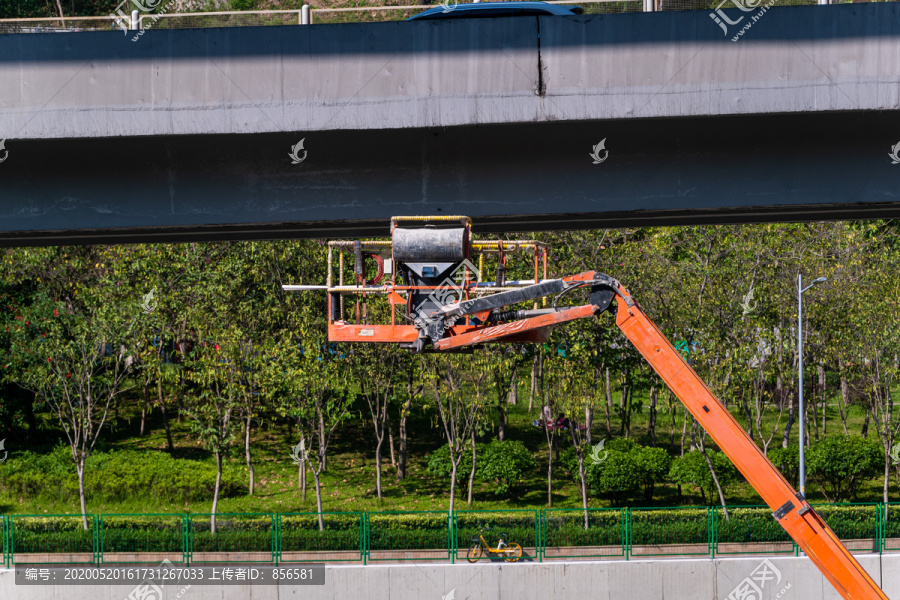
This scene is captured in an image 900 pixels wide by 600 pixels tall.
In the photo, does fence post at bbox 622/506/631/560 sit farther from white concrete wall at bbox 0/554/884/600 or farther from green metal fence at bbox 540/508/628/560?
white concrete wall at bbox 0/554/884/600

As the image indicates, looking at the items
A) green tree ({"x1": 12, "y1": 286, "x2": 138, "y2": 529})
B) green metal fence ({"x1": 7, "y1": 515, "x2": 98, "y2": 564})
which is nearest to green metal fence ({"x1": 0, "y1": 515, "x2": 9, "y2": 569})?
green metal fence ({"x1": 7, "y1": 515, "x2": 98, "y2": 564})

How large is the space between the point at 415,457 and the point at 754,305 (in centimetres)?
1512

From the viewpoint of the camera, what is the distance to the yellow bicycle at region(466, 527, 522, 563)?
23.1 m

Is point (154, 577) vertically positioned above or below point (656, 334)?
below

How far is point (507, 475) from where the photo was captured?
3253cm

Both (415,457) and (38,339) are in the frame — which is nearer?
(38,339)

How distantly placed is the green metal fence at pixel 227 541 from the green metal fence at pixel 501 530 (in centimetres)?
491

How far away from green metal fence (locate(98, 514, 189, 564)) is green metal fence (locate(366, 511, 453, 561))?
4903 millimetres

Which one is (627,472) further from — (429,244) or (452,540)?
(429,244)

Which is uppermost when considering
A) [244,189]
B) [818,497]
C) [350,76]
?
[350,76]

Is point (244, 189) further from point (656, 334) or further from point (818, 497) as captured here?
point (818, 497)

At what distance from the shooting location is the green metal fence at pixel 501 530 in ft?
76.8

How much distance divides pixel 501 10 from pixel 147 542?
18248 millimetres

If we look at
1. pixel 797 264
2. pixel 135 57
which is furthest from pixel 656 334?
pixel 797 264
